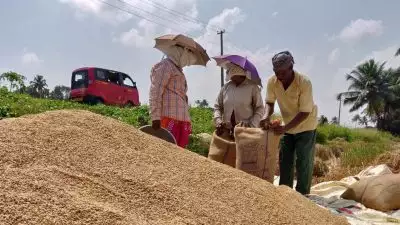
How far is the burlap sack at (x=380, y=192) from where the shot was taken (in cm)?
348

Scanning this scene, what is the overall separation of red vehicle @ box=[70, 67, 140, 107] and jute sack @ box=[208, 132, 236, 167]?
10570mm

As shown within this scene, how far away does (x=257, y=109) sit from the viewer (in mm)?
3424

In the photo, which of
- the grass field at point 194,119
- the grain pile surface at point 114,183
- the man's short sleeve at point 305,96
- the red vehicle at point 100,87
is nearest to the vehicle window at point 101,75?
the red vehicle at point 100,87

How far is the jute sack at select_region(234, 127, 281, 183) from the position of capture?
3006 mm

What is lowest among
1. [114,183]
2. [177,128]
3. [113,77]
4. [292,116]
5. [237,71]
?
[114,183]

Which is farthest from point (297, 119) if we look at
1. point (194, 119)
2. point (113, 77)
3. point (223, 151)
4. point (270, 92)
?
point (113, 77)

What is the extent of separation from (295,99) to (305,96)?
0.10 meters

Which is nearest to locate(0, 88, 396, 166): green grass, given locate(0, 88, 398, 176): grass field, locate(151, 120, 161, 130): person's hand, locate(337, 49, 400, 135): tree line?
locate(0, 88, 398, 176): grass field

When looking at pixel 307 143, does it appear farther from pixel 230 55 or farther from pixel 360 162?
pixel 360 162

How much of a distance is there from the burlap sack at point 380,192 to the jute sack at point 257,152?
970 millimetres

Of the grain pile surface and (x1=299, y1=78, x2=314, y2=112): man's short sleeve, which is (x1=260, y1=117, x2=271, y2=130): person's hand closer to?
(x1=299, y1=78, x2=314, y2=112): man's short sleeve

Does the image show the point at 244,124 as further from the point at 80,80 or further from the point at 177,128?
the point at 80,80

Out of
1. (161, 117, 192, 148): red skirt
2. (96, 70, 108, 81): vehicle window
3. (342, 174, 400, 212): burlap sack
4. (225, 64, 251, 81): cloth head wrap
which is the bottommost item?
(342, 174, 400, 212): burlap sack

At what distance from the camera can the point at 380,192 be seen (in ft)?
11.5
